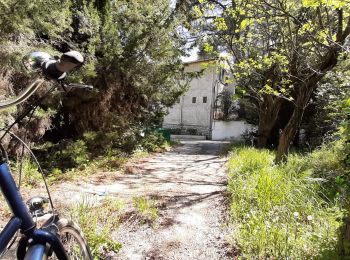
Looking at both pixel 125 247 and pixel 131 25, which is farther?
pixel 131 25

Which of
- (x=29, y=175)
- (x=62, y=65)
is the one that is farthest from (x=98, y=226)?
(x=62, y=65)

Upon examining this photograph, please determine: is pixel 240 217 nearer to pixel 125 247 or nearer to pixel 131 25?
pixel 125 247

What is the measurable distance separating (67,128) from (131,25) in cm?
327

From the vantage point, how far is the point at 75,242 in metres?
2.19

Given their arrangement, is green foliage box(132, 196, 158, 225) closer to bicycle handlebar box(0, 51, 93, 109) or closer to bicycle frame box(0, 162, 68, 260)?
bicycle frame box(0, 162, 68, 260)

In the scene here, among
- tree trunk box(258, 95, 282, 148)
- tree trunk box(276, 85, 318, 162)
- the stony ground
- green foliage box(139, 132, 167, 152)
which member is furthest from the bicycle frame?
tree trunk box(258, 95, 282, 148)

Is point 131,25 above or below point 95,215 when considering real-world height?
above

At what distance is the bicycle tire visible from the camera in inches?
78.3

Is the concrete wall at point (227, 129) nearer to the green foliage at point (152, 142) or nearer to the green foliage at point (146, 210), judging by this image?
the green foliage at point (152, 142)

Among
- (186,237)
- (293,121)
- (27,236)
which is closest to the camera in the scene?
(27,236)

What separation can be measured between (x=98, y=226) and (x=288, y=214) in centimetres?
221

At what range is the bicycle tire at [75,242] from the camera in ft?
6.52

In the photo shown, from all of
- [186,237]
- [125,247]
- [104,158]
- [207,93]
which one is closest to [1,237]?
Answer: [125,247]

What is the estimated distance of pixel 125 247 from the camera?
3432 mm
